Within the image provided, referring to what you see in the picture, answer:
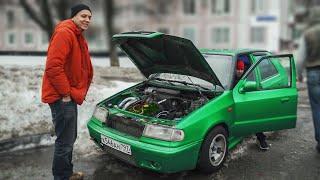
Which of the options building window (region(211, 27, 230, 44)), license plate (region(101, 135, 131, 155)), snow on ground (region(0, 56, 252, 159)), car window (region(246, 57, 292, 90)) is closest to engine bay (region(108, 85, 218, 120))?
license plate (region(101, 135, 131, 155))

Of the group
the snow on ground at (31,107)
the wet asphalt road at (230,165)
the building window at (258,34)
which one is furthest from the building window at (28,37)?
the wet asphalt road at (230,165)

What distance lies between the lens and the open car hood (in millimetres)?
4762

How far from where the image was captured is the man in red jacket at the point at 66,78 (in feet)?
13.1

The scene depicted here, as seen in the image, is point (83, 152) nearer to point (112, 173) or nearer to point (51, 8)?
point (112, 173)

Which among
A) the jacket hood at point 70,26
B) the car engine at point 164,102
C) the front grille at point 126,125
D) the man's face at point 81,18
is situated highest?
the man's face at point 81,18

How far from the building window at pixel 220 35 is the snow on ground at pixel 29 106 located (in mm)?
32627

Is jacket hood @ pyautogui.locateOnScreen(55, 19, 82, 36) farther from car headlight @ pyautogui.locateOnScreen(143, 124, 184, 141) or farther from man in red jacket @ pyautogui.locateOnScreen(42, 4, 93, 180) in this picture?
car headlight @ pyautogui.locateOnScreen(143, 124, 184, 141)

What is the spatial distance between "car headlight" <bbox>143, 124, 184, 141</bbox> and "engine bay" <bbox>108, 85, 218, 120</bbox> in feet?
1.53

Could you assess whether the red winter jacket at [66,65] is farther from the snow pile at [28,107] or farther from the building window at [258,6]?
the building window at [258,6]

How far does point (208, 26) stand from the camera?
41000mm

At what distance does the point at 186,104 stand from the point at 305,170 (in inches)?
67.1

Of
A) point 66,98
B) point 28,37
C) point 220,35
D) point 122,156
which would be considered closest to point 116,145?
point 122,156

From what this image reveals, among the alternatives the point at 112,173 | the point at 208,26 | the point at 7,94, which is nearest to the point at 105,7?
the point at 7,94

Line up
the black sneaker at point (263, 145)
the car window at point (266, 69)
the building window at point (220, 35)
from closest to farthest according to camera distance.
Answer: the car window at point (266, 69) < the black sneaker at point (263, 145) < the building window at point (220, 35)
